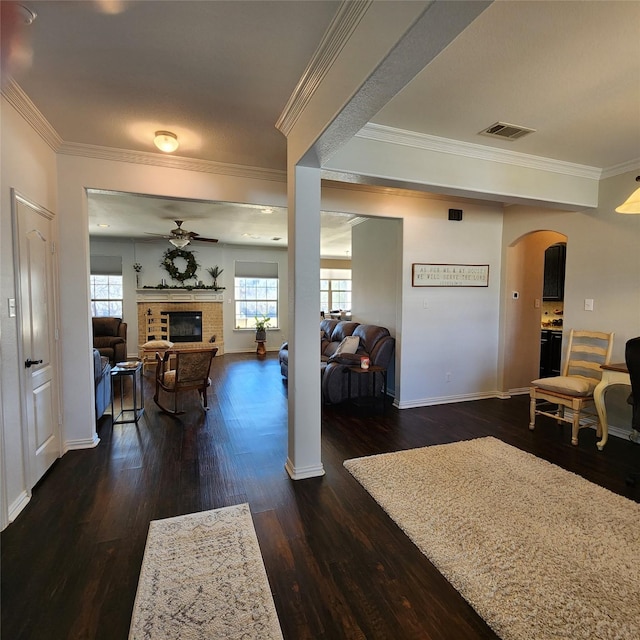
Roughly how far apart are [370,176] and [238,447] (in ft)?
8.91

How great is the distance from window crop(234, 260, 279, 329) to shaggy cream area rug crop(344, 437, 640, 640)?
6.52 metres

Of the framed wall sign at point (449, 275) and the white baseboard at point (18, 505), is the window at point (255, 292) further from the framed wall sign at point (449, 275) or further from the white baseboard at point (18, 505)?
the white baseboard at point (18, 505)

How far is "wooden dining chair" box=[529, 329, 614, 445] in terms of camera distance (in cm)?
339

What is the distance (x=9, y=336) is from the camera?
7.39 ft

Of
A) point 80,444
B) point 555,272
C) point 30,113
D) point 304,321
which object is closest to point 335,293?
point 555,272

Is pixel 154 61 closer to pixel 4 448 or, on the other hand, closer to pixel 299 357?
pixel 299 357

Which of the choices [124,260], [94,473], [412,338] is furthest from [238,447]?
[124,260]

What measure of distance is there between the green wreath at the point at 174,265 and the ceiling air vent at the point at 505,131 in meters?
6.99

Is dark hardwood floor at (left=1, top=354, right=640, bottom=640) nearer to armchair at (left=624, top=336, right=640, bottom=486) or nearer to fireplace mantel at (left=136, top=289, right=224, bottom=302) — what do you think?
armchair at (left=624, top=336, right=640, bottom=486)

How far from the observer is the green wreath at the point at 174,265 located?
26.8 feet

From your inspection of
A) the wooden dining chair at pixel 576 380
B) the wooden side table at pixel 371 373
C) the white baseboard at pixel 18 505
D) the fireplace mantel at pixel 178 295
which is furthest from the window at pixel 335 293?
the white baseboard at pixel 18 505

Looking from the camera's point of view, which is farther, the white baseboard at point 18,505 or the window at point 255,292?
the window at point 255,292

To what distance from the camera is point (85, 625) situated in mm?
1498

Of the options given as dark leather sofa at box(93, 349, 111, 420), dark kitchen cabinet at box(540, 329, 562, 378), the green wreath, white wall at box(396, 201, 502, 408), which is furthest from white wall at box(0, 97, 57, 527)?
dark kitchen cabinet at box(540, 329, 562, 378)
